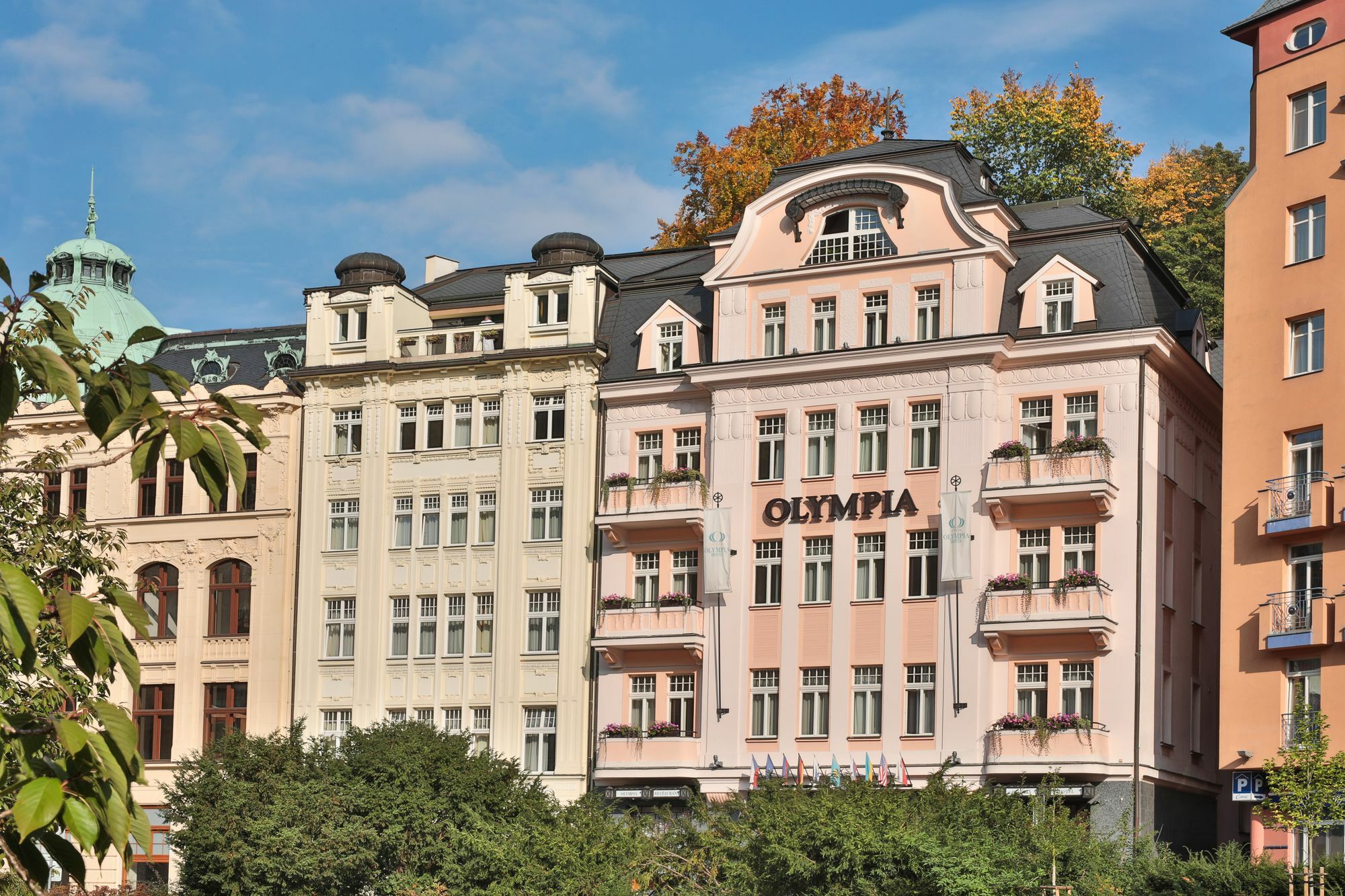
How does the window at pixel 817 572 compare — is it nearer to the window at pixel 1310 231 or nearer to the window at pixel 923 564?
the window at pixel 923 564

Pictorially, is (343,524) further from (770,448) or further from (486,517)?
(770,448)

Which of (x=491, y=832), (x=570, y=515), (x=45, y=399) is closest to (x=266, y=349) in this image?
(x=45, y=399)

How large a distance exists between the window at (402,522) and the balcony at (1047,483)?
16.8m

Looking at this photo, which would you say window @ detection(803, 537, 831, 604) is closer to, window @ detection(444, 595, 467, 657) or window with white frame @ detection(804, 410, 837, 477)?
window with white frame @ detection(804, 410, 837, 477)

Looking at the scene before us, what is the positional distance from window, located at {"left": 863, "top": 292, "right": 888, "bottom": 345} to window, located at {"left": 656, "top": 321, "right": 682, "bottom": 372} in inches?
221

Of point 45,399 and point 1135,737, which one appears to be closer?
point 1135,737

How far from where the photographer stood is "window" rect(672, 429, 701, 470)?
51.7m

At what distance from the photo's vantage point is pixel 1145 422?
4653 cm

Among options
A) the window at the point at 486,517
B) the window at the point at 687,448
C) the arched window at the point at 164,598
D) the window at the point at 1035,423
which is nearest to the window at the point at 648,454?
the window at the point at 687,448

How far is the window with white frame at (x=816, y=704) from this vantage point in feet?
157

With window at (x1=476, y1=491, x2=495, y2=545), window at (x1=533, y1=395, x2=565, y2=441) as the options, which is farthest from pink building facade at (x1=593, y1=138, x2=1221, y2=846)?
window at (x1=476, y1=491, x2=495, y2=545)

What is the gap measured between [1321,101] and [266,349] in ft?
102

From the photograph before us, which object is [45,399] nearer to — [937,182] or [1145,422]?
[937,182]

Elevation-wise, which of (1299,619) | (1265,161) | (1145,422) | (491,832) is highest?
(1265,161)
